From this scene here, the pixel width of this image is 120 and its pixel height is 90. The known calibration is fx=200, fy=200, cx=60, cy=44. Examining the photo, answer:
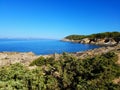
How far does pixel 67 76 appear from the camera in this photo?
17.3m

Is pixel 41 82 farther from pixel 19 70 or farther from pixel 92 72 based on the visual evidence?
pixel 92 72

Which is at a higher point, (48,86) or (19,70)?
(19,70)

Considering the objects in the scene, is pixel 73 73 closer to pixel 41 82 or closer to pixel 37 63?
pixel 41 82

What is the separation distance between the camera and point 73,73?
17.5 metres

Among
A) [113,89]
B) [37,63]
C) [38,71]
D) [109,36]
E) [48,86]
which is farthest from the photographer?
[109,36]

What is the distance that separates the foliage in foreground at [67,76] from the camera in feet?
49.9

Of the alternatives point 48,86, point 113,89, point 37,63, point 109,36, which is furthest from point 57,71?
point 109,36

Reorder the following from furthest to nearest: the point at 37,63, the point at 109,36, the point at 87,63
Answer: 1. the point at 109,36
2. the point at 37,63
3. the point at 87,63

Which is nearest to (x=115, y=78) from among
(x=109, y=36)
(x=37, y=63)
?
(x=37, y=63)

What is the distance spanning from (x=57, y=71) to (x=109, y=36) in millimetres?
143514

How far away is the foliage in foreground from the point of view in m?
15.2

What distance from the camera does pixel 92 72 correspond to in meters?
17.6

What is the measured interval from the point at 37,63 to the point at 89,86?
12505 mm

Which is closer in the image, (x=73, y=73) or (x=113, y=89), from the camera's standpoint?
(x=113, y=89)
